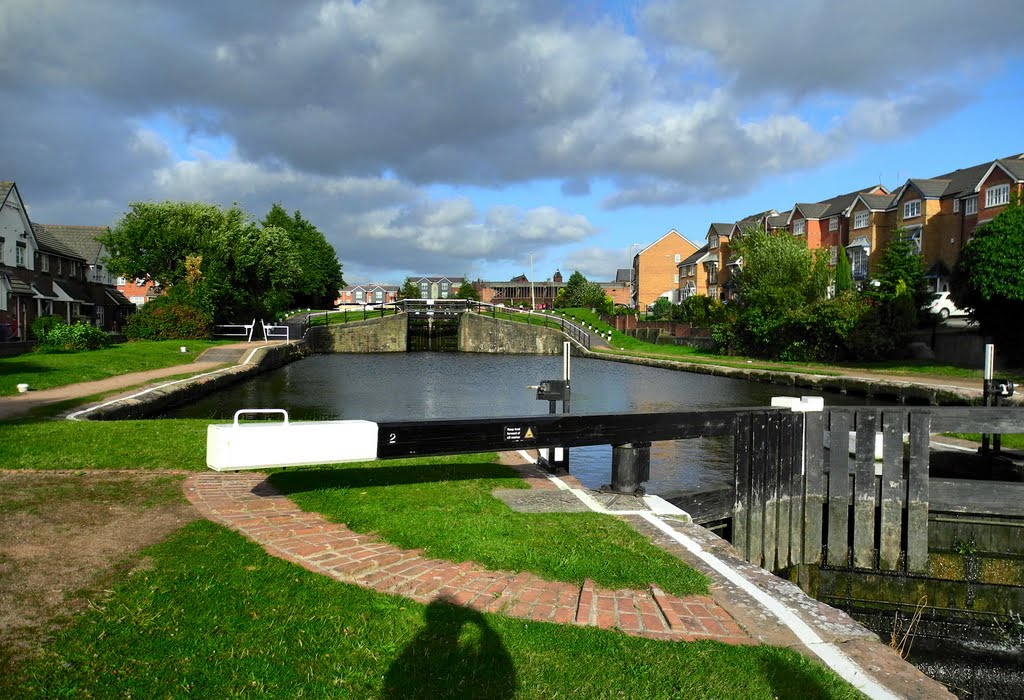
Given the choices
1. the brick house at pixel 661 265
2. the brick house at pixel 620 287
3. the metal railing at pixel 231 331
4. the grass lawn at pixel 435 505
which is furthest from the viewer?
the brick house at pixel 620 287

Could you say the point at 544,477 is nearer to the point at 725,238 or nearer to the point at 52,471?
the point at 52,471

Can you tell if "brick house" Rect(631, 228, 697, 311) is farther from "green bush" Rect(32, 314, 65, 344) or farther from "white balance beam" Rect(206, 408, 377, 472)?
"white balance beam" Rect(206, 408, 377, 472)

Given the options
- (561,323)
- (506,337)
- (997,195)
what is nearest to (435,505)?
(997,195)

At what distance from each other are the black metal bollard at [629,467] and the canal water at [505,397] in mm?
3306

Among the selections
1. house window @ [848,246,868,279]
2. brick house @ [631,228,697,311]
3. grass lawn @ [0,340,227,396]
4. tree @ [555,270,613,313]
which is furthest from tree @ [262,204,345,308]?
house window @ [848,246,868,279]

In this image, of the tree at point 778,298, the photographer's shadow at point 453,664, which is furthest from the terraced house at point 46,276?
the tree at point 778,298

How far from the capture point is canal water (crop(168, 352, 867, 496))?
13.8m

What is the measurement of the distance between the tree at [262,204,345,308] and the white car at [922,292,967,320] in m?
60.9

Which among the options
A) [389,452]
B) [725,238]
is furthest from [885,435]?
[725,238]

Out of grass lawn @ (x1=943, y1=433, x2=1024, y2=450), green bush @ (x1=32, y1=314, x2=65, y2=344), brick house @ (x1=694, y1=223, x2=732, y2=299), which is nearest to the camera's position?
grass lawn @ (x1=943, y1=433, x2=1024, y2=450)

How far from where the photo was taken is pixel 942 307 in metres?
42.7

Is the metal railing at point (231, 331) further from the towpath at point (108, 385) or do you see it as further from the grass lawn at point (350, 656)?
the grass lawn at point (350, 656)

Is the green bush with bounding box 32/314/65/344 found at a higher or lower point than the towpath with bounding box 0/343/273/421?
higher

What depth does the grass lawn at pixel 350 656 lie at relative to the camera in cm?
341
